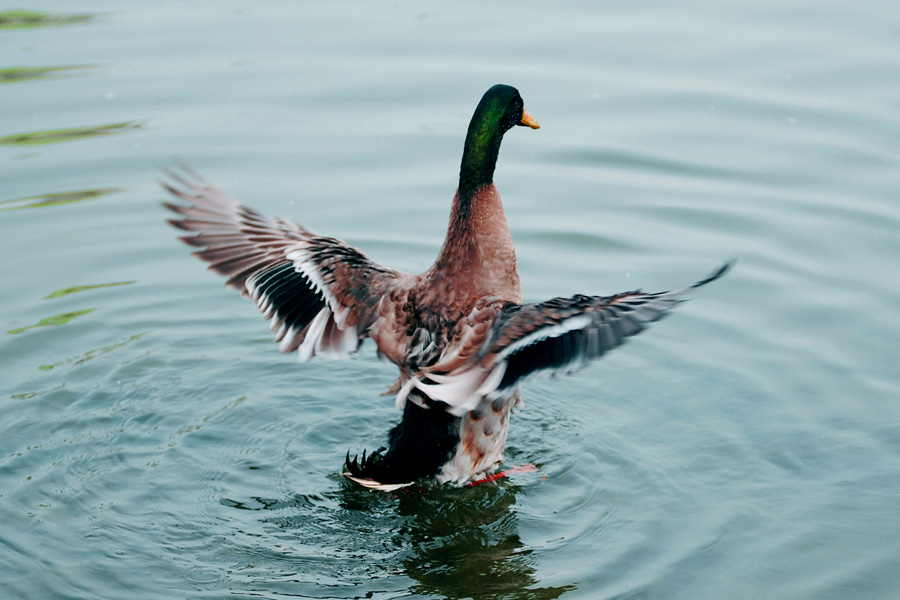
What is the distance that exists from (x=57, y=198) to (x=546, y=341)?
5405mm

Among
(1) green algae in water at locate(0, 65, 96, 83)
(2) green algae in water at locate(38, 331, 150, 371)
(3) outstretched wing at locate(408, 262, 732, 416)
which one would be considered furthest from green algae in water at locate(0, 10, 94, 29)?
(3) outstretched wing at locate(408, 262, 732, 416)

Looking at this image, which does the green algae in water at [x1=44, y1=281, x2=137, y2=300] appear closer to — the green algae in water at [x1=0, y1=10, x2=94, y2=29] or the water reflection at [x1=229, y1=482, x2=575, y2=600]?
the water reflection at [x1=229, y1=482, x2=575, y2=600]

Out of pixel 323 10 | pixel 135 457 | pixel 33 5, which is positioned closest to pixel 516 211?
pixel 135 457

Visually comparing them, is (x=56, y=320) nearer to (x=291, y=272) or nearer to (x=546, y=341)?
(x=291, y=272)

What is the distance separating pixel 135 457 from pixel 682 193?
4.80 m

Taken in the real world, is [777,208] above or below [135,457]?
above

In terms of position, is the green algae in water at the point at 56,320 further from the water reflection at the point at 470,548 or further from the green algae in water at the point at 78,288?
the water reflection at the point at 470,548

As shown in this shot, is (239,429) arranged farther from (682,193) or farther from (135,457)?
(682,193)

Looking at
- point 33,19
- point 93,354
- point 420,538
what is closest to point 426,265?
point 93,354

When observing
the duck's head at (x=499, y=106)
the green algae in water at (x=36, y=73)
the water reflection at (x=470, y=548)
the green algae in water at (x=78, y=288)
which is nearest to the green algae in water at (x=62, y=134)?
the green algae in water at (x=36, y=73)

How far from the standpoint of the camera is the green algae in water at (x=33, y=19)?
11.9 m

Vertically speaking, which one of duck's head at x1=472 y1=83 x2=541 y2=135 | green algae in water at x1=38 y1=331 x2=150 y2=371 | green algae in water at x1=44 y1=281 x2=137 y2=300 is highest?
duck's head at x1=472 y1=83 x2=541 y2=135

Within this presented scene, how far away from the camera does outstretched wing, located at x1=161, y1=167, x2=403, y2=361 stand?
593 centimetres

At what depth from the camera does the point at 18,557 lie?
5156 mm
